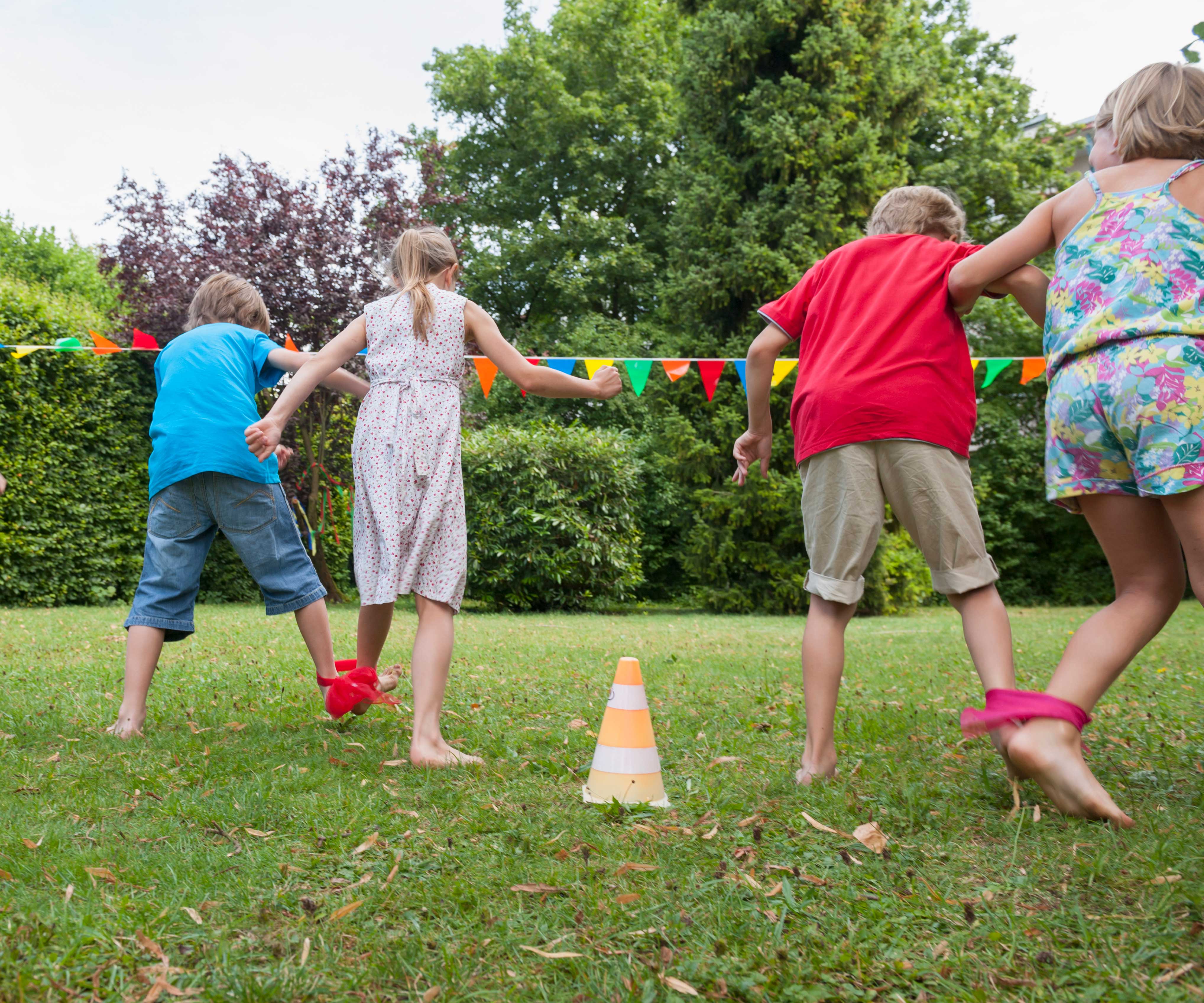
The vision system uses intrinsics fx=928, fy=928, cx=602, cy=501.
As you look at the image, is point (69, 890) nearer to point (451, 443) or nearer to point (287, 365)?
point (451, 443)

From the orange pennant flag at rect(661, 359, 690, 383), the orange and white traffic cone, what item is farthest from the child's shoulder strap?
the orange pennant flag at rect(661, 359, 690, 383)

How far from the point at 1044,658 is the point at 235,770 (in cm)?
537

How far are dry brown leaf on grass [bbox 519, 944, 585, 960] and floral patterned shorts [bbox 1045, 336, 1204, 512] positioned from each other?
1679mm

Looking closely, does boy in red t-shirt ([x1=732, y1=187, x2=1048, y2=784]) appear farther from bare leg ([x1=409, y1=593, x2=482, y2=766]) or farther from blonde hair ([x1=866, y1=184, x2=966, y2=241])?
bare leg ([x1=409, y1=593, x2=482, y2=766])

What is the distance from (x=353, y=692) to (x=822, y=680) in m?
1.75

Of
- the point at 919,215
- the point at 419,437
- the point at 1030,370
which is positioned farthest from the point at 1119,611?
the point at 1030,370

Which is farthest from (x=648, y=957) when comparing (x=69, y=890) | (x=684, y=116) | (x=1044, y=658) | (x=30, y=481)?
(x=684, y=116)

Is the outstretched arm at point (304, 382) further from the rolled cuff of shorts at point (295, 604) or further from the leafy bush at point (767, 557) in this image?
the leafy bush at point (767, 557)

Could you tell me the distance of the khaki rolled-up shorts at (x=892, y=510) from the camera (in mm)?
2732

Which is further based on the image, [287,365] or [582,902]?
[287,365]

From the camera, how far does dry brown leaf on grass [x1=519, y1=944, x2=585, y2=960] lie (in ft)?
5.56

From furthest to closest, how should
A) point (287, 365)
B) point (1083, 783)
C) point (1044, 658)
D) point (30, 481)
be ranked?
point (30, 481) < point (1044, 658) < point (287, 365) < point (1083, 783)

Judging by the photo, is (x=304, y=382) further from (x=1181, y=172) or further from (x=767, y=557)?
(x=767, y=557)

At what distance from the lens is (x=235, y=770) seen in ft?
9.95
